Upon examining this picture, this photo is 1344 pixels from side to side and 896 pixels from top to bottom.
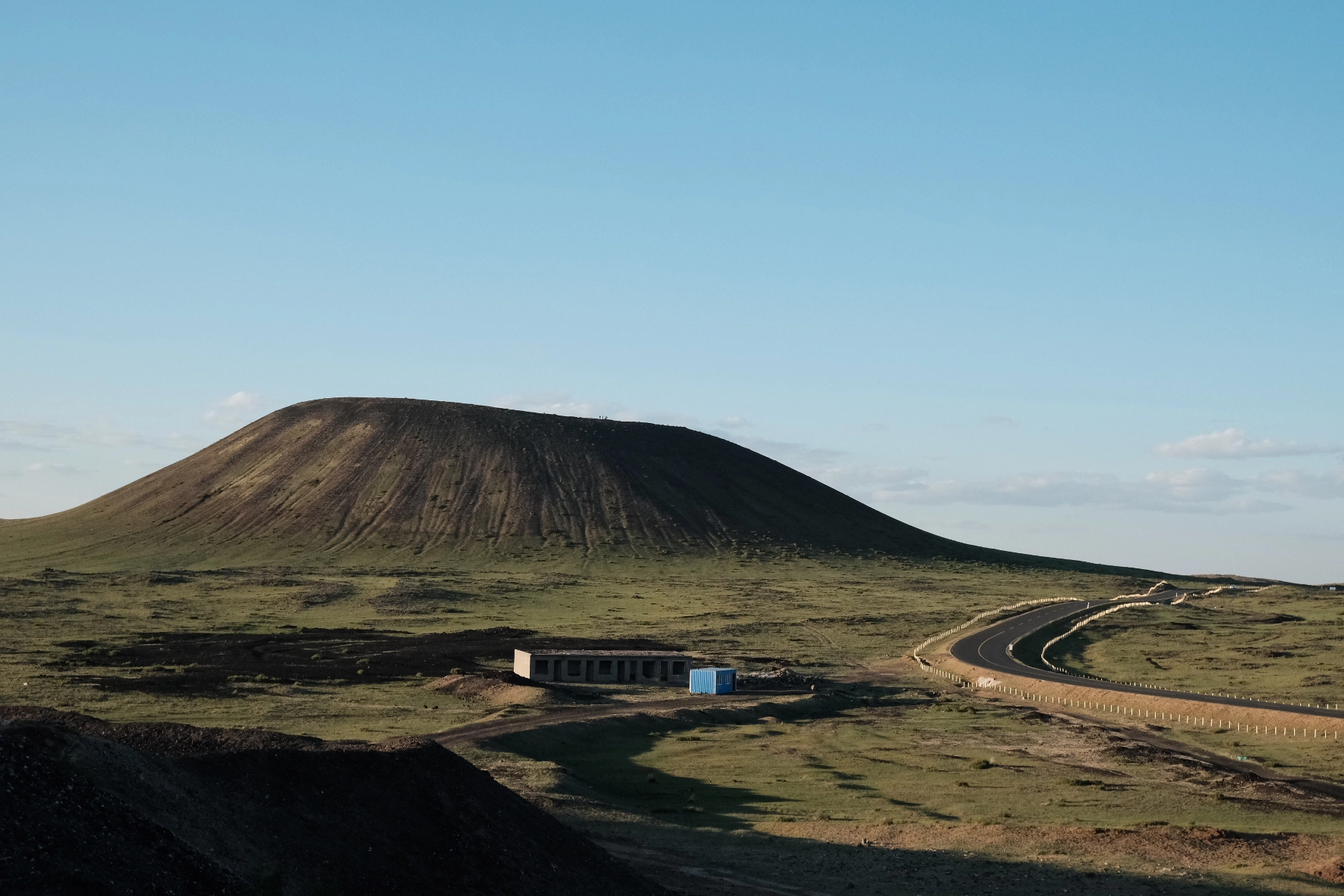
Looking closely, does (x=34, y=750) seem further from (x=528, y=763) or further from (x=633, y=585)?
(x=633, y=585)

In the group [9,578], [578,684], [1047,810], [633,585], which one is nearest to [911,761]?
[1047,810]

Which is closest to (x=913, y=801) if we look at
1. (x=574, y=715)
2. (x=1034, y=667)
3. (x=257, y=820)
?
(x=574, y=715)

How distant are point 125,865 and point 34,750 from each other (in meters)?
3.56

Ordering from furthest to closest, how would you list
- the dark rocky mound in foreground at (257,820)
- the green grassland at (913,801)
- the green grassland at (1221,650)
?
1. the green grassland at (1221,650)
2. the green grassland at (913,801)
3. the dark rocky mound in foreground at (257,820)

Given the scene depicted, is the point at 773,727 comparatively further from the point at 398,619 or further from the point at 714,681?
the point at 398,619

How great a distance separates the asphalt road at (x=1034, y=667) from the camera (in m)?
85.2

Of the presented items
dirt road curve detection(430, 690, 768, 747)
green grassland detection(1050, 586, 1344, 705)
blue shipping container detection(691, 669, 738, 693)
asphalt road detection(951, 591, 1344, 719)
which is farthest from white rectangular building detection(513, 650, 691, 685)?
→ green grassland detection(1050, 586, 1344, 705)

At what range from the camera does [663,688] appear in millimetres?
92500

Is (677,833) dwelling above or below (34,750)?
below

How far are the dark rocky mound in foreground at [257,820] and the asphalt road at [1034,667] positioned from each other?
214 feet

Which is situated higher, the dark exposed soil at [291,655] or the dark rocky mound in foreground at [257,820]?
the dark rocky mound in foreground at [257,820]

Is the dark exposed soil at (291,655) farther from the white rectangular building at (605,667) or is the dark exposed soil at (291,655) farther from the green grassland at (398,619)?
the white rectangular building at (605,667)

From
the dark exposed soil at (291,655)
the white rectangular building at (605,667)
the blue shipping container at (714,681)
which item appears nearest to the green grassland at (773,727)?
the dark exposed soil at (291,655)

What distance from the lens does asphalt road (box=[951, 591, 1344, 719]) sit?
279 feet
